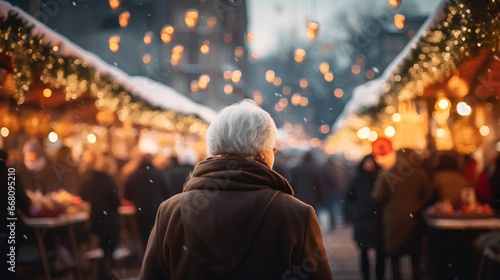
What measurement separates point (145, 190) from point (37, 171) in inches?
79.3

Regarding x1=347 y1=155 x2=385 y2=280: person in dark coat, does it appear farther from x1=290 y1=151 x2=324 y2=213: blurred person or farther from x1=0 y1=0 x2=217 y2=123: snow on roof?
x1=290 y1=151 x2=324 y2=213: blurred person

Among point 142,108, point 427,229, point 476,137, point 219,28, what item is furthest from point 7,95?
point 219,28

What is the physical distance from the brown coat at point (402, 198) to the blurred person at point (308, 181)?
7.36 m

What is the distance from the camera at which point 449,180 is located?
11.1 metres

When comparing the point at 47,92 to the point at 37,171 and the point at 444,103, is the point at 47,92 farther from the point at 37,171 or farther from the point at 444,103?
the point at 444,103

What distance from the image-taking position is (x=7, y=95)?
24.4ft

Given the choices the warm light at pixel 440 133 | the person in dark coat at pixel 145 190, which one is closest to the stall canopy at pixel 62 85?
the person in dark coat at pixel 145 190

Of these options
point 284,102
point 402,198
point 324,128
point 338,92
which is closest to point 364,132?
point 402,198

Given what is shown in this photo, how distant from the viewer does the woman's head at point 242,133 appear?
3.47 metres

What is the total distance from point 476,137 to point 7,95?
1175cm

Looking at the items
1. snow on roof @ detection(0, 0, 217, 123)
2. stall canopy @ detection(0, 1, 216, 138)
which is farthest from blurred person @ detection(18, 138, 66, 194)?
snow on roof @ detection(0, 0, 217, 123)

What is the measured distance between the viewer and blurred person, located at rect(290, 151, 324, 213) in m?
17.5

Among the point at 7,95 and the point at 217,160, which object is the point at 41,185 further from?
the point at 217,160

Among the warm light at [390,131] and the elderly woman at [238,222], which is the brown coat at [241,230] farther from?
the warm light at [390,131]
